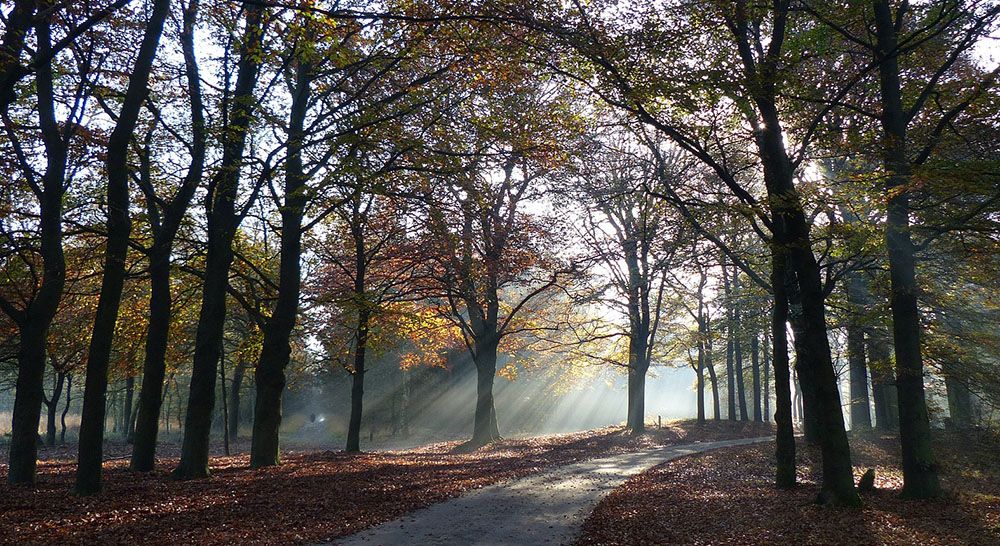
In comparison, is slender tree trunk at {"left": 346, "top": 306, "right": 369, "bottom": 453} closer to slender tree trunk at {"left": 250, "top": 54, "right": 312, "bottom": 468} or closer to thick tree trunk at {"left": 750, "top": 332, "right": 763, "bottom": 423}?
slender tree trunk at {"left": 250, "top": 54, "right": 312, "bottom": 468}

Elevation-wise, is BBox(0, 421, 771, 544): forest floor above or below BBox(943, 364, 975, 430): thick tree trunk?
below

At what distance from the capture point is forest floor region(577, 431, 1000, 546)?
28.2 ft

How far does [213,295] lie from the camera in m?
14.0

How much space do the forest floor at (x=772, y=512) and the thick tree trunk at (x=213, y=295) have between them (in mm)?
8941

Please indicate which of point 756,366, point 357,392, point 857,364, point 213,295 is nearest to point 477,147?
point 213,295

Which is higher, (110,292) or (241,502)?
(110,292)

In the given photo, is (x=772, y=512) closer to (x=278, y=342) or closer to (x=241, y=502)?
(x=241, y=502)

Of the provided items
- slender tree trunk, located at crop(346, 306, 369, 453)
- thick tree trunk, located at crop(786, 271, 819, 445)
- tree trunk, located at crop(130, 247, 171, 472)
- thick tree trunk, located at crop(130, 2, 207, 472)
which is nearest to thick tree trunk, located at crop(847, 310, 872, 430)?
thick tree trunk, located at crop(786, 271, 819, 445)

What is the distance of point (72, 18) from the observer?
10.7 m

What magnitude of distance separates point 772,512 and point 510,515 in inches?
175

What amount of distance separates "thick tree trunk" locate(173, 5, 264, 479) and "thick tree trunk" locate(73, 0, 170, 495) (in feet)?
8.20

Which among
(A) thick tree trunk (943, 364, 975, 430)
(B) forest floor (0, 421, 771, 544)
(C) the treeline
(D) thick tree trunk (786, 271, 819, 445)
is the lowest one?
(B) forest floor (0, 421, 771, 544)

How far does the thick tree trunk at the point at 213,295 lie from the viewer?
1312 cm

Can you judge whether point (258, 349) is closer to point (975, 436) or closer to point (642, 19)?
point (642, 19)
